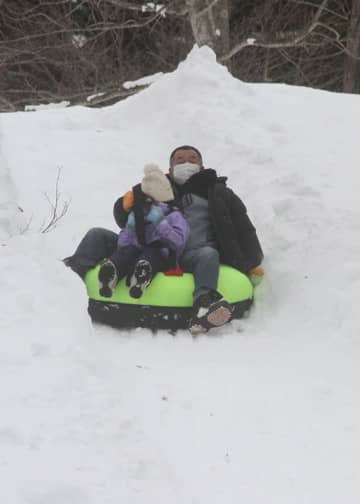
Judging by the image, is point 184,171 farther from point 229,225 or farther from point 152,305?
point 152,305

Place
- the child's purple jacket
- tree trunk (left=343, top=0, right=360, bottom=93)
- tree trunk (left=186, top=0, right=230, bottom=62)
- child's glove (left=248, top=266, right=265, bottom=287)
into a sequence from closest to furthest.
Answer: the child's purple jacket
child's glove (left=248, top=266, right=265, bottom=287)
tree trunk (left=186, top=0, right=230, bottom=62)
tree trunk (left=343, top=0, right=360, bottom=93)

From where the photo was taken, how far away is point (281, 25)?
1327 centimetres

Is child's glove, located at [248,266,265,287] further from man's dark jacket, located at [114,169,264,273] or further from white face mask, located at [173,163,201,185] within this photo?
white face mask, located at [173,163,201,185]

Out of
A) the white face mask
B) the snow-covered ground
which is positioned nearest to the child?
the snow-covered ground

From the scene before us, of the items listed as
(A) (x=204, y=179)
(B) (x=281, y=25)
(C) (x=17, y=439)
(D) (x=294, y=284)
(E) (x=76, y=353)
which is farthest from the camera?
(B) (x=281, y=25)

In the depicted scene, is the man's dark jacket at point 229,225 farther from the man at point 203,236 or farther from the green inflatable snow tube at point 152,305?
the green inflatable snow tube at point 152,305

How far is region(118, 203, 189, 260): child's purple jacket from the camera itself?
13.5ft

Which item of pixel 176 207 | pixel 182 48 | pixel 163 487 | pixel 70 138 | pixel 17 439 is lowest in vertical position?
pixel 182 48

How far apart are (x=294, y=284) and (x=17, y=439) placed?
99.7 inches

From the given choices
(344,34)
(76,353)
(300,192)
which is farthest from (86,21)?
(76,353)

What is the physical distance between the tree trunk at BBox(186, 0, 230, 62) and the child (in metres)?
6.17

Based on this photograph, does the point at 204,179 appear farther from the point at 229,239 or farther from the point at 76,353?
the point at 76,353

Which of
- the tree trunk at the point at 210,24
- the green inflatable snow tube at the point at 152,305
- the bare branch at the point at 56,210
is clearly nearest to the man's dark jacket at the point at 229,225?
the green inflatable snow tube at the point at 152,305

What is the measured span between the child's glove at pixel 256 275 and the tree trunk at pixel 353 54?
877 centimetres
